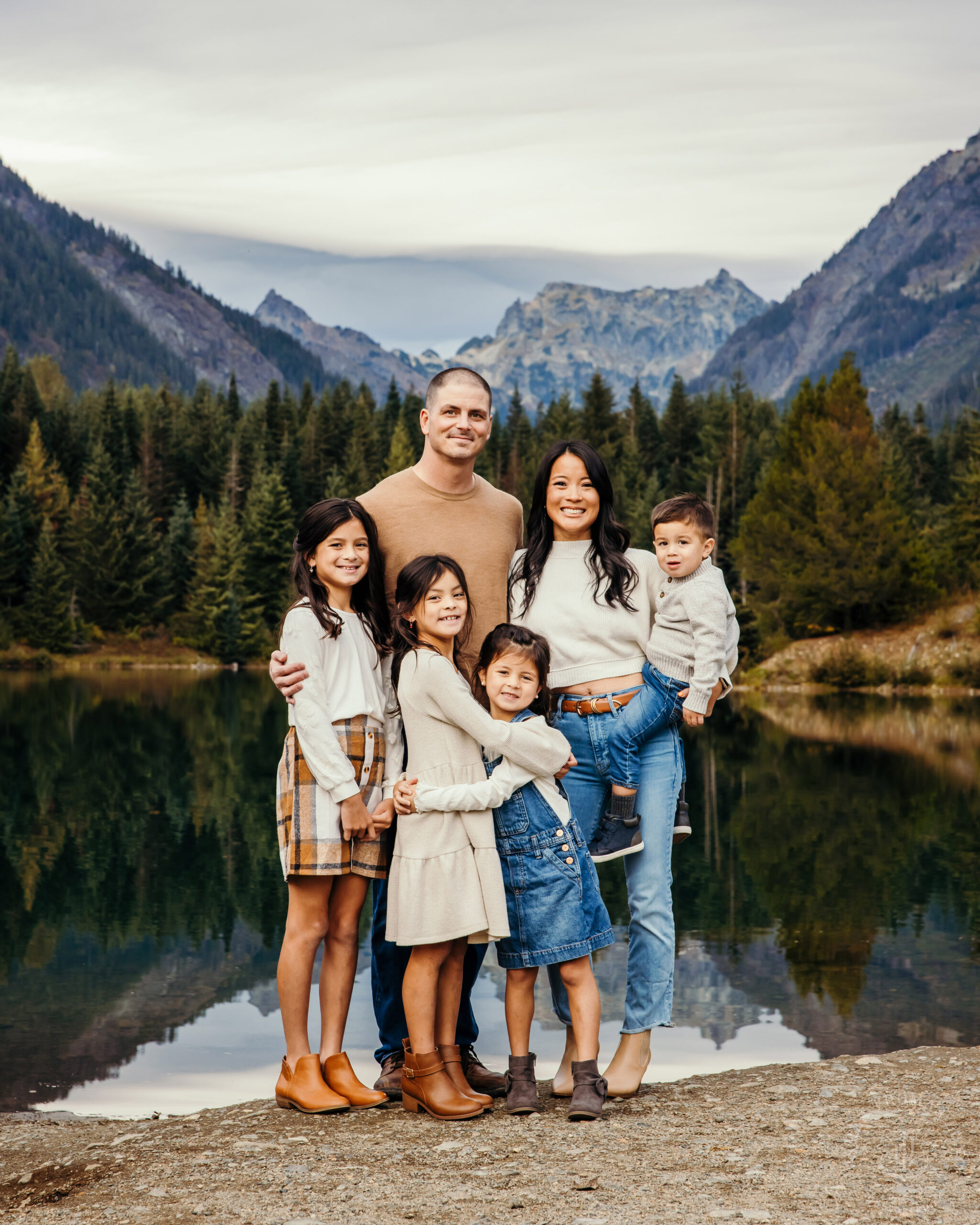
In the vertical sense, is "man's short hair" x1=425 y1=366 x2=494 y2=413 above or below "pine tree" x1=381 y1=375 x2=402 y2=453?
below

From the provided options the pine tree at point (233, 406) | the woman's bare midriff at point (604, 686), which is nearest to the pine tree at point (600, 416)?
the pine tree at point (233, 406)

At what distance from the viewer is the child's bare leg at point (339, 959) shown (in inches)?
169

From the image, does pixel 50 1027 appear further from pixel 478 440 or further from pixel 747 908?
pixel 747 908

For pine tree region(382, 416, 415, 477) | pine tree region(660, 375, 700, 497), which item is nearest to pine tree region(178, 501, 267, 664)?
pine tree region(382, 416, 415, 477)

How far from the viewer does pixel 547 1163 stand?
11.6ft

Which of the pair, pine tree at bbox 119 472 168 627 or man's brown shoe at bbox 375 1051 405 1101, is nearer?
man's brown shoe at bbox 375 1051 405 1101

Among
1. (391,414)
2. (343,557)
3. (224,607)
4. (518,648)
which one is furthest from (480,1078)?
(391,414)

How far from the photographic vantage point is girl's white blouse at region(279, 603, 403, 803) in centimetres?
409

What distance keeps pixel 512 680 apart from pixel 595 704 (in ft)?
1.29

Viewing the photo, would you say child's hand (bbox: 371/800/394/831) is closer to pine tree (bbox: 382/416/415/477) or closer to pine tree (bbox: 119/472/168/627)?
pine tree (bbox: 119/472/168/627)

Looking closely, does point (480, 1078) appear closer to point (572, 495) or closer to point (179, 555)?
point (572, 495)

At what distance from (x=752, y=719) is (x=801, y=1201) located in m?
22.3

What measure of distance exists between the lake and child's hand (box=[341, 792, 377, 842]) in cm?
206

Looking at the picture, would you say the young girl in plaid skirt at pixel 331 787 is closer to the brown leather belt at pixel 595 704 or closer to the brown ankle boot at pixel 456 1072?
the brown ankle boot at pixel 456 1072
